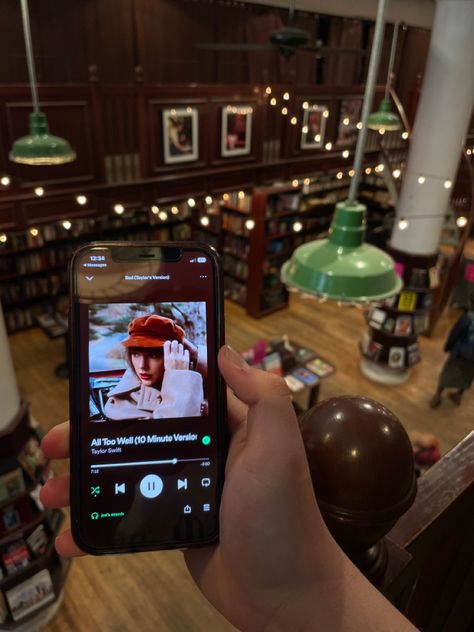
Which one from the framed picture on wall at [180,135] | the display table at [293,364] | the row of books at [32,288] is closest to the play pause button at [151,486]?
the display table at [293,364]

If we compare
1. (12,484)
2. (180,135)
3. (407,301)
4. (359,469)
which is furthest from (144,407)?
(180,135)

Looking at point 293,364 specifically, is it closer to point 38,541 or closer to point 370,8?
point 38,541

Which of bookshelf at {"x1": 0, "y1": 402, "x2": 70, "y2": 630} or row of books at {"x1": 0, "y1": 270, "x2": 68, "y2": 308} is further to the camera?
row of books at {"x1": 0, "y1": 270, "x2": 68, "y2": 308}

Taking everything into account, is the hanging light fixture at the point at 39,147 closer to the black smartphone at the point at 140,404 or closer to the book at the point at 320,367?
the black smartphone at the point at 140,404

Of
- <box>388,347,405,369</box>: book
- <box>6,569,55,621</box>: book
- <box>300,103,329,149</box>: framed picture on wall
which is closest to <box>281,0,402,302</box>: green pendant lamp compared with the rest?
<box>6,569,55,621</box>: book

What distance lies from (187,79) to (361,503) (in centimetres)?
726

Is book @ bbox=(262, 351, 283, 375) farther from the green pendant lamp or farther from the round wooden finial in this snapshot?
the round wooden finial

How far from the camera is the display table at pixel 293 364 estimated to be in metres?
4.58

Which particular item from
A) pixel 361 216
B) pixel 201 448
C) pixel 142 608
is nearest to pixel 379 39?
pixel 361 216

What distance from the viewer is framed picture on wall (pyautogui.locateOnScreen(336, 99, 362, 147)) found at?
787 cm

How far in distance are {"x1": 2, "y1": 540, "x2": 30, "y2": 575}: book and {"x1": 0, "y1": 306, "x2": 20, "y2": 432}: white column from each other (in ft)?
3.11

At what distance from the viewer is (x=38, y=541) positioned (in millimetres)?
3016

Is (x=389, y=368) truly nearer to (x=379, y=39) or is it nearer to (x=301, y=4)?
(x=379, y=39)

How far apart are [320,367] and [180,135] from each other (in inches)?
141
